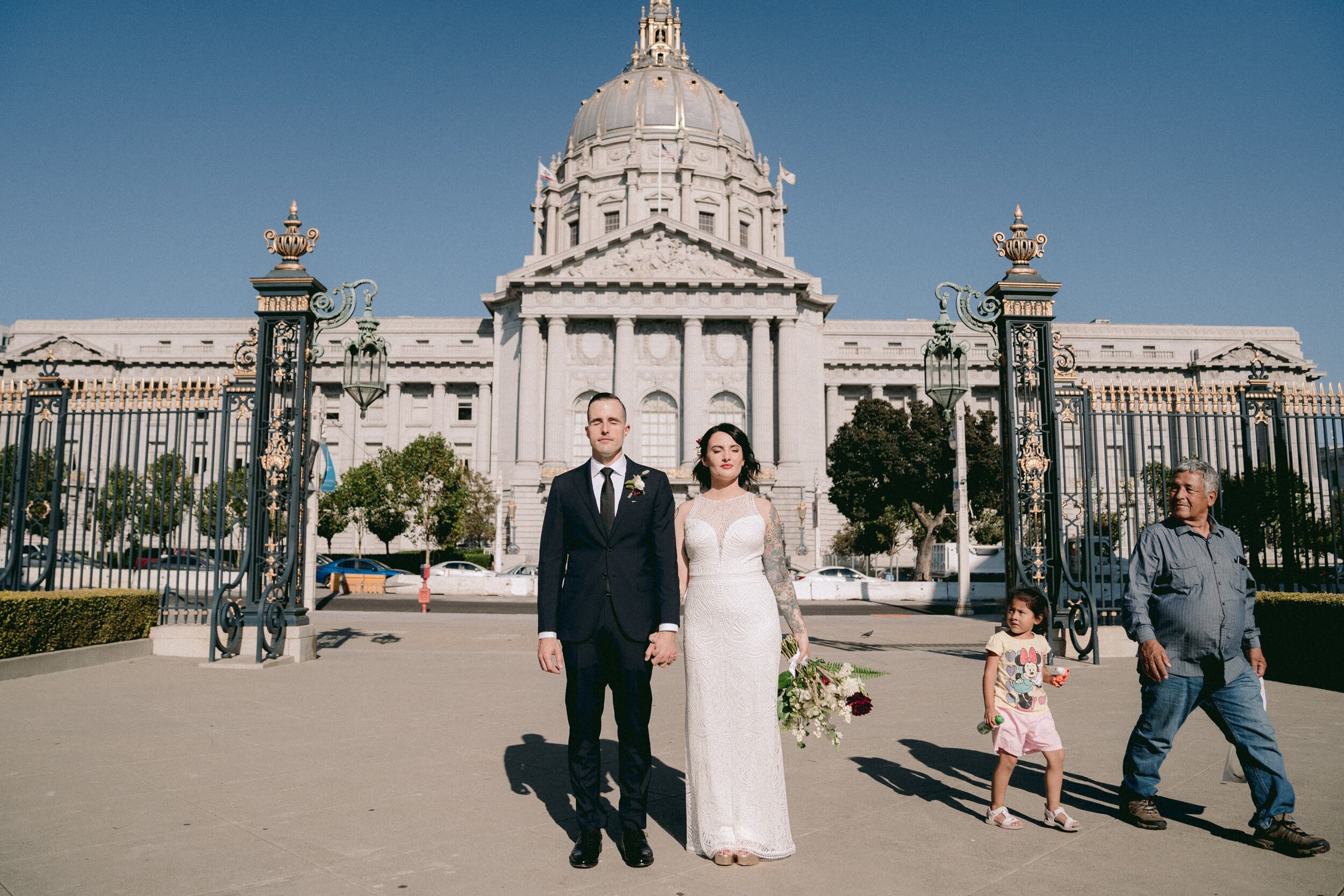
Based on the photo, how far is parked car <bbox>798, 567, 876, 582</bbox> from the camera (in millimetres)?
35188

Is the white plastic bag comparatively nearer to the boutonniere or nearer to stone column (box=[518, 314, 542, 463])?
the boutonniere

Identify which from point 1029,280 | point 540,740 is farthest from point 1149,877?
point 1029,280

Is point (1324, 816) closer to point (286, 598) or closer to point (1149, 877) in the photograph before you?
point (1149, 877)

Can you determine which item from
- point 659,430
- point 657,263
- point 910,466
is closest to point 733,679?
point 910,466

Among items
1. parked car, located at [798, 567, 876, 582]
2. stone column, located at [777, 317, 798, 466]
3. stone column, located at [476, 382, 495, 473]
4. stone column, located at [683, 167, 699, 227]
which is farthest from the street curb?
stone column, located at [683, 167, 699, 227]

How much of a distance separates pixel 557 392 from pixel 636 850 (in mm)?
50663

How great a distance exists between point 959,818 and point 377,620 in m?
18.6

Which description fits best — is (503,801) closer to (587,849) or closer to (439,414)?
(587,849)

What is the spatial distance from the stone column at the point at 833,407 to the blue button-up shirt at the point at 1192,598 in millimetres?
62066

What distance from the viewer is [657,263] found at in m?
55.2

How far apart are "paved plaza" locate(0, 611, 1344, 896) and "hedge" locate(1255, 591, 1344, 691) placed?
0.64 m

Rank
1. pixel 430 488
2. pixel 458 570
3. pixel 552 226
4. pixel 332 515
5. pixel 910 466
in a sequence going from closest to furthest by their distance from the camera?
pixel 458 570 → pixel 910 466 → pixel 430 488 → pixel 332 515 → pixel 552 226

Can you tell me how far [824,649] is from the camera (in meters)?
14.2

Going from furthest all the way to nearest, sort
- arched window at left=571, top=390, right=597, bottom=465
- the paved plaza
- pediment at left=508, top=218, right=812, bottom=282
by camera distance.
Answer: pediment at left=508, top=218, right=812, bottom=282 → arched window at left=571, top=390, right=597, bottom=465 → the paved plaza
